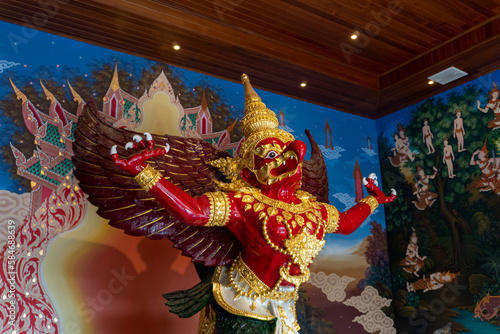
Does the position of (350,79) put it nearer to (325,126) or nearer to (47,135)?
(325,126)

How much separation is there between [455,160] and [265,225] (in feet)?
7.25

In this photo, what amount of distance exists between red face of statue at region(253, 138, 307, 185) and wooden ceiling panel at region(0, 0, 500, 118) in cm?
115

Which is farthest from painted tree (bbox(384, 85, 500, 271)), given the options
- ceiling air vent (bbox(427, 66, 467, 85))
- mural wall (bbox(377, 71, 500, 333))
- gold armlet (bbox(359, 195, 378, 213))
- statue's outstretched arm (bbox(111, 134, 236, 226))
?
statue's outstretched arm (bbox(111, 134, 236, 226))

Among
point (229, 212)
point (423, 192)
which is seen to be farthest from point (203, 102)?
point (423, 192)

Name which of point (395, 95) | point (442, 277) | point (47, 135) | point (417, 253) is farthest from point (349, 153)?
point (47, 135)

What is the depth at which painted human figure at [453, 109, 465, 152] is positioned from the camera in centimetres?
338

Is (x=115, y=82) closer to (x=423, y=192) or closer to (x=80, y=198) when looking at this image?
(x=80, y=198)

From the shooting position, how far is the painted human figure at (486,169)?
3.12m

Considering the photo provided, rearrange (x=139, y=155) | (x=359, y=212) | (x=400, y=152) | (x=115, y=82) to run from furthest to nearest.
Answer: (x=400, y=152)
(x=115, y=82)
(x=359, y=212)
(x=139, y=155)

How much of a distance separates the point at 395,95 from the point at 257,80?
134 centimetres

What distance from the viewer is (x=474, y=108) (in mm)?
3322

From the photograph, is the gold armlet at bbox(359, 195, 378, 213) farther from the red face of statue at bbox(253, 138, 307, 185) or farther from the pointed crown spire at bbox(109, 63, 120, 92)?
the pointed crown spire at bbox(109, 63, 120, 92)

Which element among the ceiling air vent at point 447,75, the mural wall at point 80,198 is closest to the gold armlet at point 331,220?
the mural wall at point 80,198

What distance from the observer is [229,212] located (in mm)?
1989
